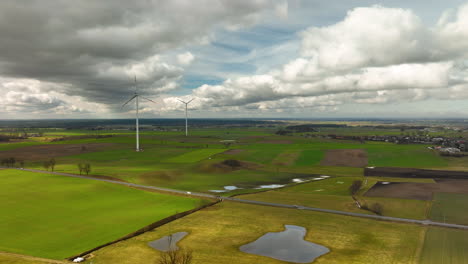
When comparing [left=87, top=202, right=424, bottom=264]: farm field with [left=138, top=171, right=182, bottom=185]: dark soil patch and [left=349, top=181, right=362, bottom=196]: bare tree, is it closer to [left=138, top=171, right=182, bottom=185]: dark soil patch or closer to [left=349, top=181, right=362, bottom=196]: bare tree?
[left=349, top=181, right=362, bottom=196]: bare tree

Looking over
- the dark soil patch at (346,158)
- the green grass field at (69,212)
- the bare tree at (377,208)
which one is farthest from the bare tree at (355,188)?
the green grass field at (69,212)

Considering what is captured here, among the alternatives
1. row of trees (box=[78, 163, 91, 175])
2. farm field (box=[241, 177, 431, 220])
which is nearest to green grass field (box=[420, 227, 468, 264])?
farm field (box=[241, 177, 431, 220])

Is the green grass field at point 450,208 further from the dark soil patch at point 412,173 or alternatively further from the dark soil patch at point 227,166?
the dark soil patch at point 227,166

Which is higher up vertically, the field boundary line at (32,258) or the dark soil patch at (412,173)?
the field boundary line at (32,258)

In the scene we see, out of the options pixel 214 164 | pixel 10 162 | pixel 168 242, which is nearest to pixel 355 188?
pixel 168 242

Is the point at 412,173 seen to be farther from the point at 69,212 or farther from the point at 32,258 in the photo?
the point at 32,258

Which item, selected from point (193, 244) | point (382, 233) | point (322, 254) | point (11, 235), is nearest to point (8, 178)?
point (11, 235)
